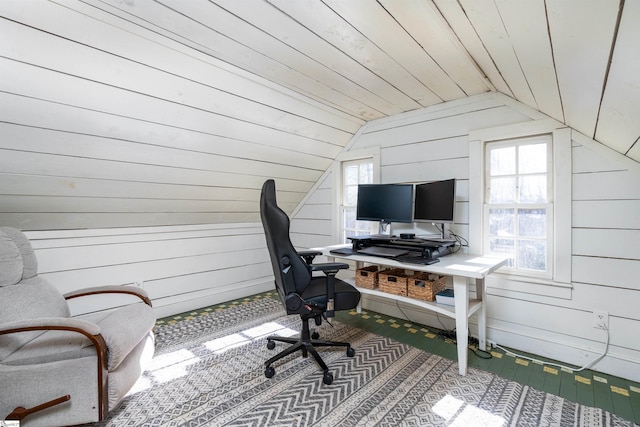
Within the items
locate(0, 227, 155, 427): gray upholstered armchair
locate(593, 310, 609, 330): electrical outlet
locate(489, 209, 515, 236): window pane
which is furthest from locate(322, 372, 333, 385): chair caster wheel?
locate(593, 310, 609, 330): electrical outlet

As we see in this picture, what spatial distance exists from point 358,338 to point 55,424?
1895 mm

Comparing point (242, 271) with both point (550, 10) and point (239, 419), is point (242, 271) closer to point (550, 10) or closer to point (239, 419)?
point (239, 419)

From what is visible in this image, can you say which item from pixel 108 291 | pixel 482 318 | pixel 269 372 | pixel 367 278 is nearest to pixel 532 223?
pixel 482 318

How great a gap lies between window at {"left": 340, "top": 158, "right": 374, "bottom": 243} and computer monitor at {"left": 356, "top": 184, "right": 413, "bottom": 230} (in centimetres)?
46

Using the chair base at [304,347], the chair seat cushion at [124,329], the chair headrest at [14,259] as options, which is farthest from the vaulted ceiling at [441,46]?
the chair base at [304,347]

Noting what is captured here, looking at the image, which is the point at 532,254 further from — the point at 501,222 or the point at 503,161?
the point at 503,161

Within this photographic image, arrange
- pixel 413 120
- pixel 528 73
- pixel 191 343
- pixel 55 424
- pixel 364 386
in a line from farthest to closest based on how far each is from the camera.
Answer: pixel 413 120
pixel 191 343
pixel 364 386
pixel 528 73
pixel 55 424

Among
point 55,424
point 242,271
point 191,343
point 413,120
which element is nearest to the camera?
point 55,424

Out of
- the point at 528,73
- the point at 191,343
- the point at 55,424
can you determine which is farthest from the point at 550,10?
the point at 191,343

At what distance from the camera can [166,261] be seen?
3.10m

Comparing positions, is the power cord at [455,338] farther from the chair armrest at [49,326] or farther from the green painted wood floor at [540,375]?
the chair armrest at [49,326]

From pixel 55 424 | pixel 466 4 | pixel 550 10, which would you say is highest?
pixel 466 4

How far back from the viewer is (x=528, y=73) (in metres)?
1.54

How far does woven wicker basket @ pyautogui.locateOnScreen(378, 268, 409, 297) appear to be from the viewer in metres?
2.30
